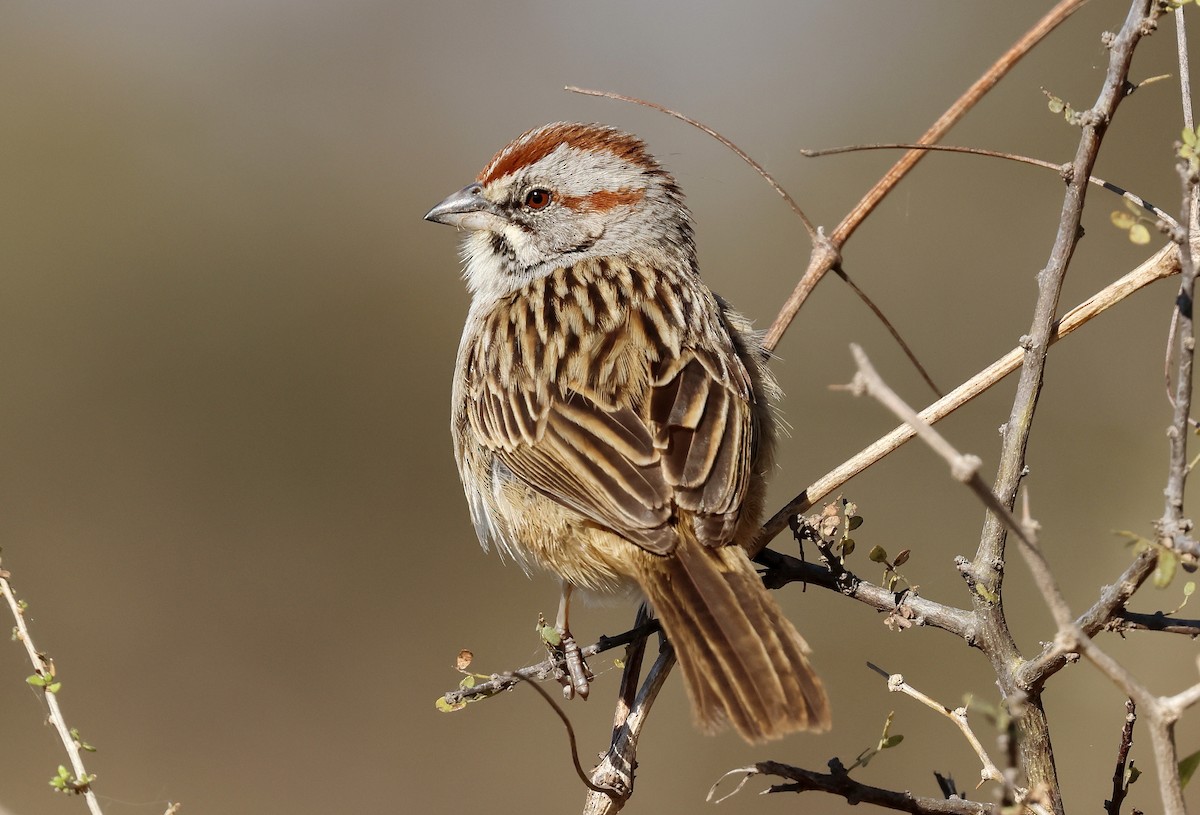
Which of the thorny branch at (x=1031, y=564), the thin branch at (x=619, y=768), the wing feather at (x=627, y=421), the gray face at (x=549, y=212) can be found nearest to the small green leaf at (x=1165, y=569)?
the thorny branch at (x=1031, y=564)

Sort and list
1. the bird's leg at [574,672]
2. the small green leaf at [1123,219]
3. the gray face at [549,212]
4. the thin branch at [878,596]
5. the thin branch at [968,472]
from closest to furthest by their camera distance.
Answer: the thin branch at [968,472] → the small green leaf at [1123,219] → the thin branch at [878,596] → the bird's leg at [574,672] → the gray face at [549,212]

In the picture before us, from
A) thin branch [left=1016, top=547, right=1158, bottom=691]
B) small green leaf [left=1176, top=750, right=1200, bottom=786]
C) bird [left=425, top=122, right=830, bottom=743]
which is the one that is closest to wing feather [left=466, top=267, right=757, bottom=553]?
bird [left=425, top=122, right=830, bottom=743]

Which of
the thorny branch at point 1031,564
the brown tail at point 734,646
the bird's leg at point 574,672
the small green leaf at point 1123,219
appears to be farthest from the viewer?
the bird's leg at point 574,672

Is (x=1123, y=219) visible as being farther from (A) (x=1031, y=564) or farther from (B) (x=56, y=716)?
(B) (x=56, y=716)

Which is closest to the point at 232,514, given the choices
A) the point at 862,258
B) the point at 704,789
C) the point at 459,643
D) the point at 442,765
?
the point at 459,643

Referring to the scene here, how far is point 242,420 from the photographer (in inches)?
432

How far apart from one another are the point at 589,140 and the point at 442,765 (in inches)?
208

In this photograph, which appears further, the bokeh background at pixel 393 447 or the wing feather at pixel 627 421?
the bokeh background at pixel 393 447

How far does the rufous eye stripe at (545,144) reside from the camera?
468 cm

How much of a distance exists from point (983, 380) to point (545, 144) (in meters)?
2.29

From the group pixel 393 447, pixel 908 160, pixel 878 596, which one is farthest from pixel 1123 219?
pixel 393 447

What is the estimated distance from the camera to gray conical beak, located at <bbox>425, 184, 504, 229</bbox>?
472 cm

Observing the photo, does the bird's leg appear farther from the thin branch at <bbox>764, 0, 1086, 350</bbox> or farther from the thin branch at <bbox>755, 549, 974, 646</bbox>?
the thin branch at <bbox>764, 0, 1086, 350</bbox>

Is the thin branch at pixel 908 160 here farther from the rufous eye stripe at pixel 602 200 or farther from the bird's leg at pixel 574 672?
the rufous eye stripe at pixel 602 200
